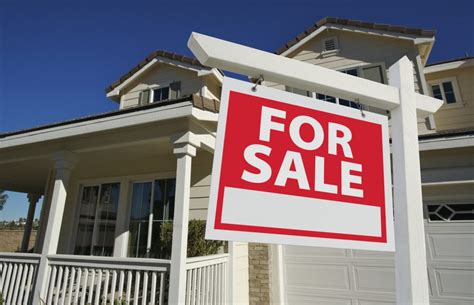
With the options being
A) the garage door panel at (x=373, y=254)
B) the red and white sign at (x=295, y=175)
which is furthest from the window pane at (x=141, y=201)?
the red and white sign at (x=295, y=175)

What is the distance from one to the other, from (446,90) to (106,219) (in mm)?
9981

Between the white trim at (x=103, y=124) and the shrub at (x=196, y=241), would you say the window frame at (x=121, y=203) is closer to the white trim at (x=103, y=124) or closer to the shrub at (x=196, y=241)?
the shrub at (x=196, y=241)

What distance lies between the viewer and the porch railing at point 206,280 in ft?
13.3

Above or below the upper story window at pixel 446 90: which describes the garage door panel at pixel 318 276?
below

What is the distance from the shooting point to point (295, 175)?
1.15 meters

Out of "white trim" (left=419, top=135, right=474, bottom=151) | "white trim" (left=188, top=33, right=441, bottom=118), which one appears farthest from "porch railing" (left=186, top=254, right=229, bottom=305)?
"white trim" (left=419, top=135, right=474, bottom=151)

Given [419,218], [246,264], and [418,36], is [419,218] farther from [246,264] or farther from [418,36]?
[418,36]

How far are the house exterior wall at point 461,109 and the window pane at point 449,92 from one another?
18cm

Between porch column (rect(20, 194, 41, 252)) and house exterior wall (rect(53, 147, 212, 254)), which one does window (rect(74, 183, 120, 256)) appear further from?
porch column (rect(20, 194, 41, 252))

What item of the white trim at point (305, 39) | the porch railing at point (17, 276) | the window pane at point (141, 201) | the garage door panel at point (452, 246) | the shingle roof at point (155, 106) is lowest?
the porch railing at point (17, 276)

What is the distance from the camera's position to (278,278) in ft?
18.4

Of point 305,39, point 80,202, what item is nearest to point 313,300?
point 80,202

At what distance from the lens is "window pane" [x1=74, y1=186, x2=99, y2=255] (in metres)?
7.12

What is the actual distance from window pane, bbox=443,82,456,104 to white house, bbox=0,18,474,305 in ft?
0.12
